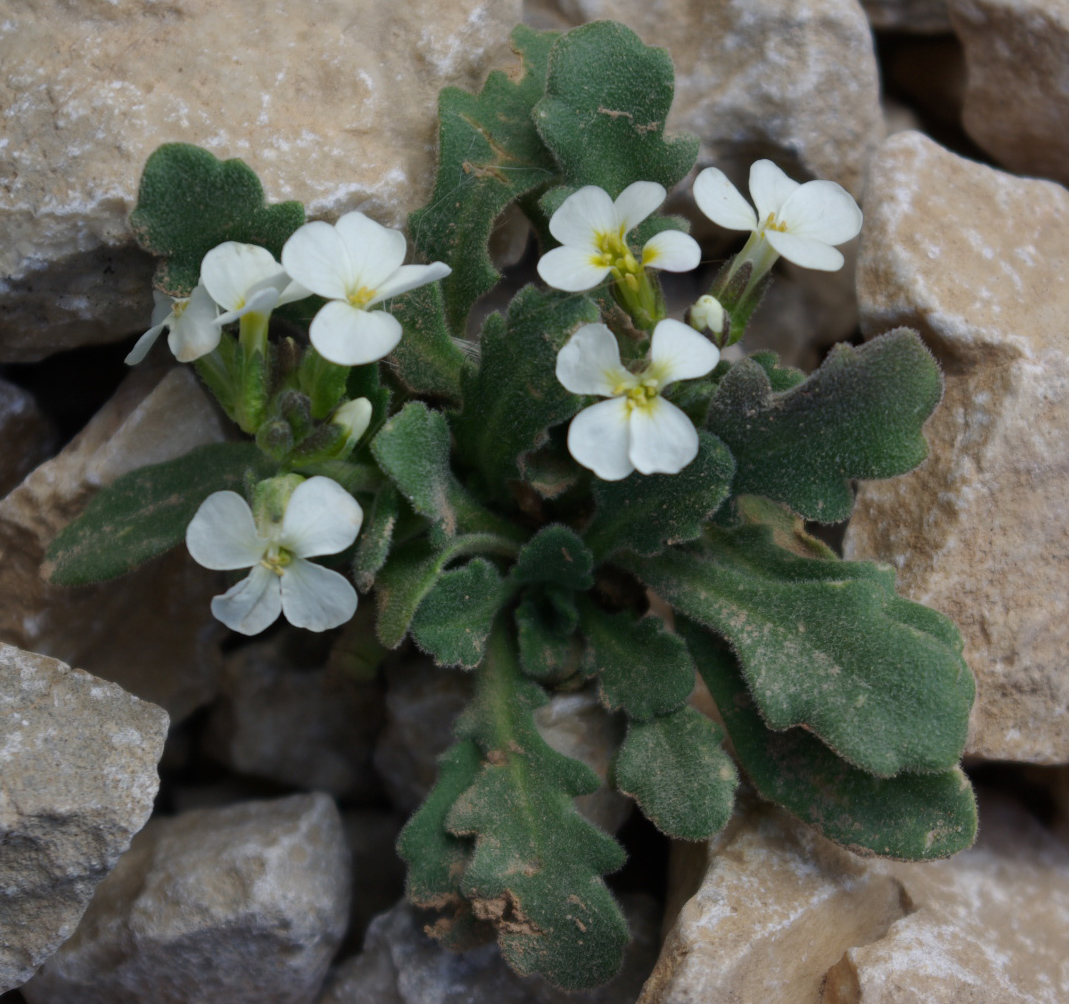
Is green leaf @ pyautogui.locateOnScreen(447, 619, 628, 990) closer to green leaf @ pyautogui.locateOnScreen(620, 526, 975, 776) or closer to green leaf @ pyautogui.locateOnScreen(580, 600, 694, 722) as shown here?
green leaf @ pyautogui.locateOnScreen(580, 600, 694, 722)

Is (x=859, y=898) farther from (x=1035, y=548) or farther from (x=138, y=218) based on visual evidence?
(x=138, y=218)

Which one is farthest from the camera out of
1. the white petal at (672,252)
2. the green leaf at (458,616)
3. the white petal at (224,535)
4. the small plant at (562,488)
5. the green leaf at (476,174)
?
the green leaf at (476,174)

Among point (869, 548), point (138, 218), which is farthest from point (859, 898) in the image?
point (138, 218)

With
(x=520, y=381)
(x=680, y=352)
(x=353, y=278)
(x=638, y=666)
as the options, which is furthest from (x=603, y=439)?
(x=638, y=666)

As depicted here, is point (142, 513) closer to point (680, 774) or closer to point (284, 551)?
point (284, 551)

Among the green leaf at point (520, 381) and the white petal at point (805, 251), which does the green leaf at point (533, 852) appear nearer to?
the green leaf at point (520, 381)

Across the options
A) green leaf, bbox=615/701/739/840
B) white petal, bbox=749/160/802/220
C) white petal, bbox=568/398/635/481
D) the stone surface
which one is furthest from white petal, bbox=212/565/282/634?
the stone surface

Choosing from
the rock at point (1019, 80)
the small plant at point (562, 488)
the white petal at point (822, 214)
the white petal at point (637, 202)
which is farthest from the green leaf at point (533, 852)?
the rock at point (1019, 80)
